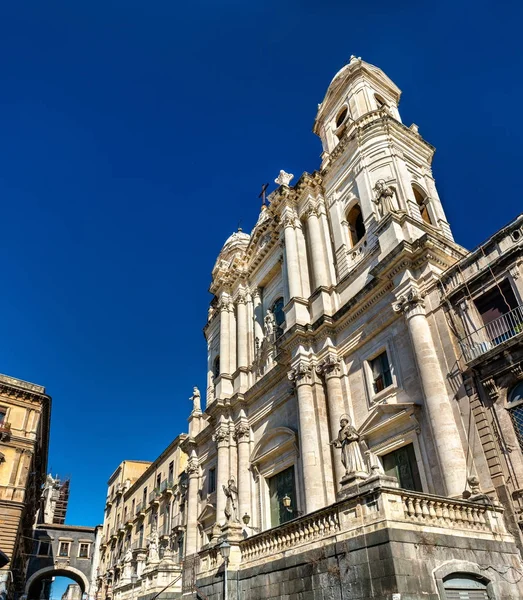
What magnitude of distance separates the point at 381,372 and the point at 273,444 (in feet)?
22.4

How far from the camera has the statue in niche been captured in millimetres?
19781

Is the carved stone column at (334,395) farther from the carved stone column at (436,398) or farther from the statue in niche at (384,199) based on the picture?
the statue in niche at (384,199)

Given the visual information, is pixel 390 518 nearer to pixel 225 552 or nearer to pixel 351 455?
pixel 351 455

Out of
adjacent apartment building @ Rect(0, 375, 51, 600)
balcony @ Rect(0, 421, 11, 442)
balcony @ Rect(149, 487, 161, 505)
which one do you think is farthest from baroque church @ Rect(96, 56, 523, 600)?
balcony @ Rect(0, 421, 11, 442)

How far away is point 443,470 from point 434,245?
24.3ft

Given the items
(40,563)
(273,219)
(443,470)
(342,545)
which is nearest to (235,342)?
(273,219)

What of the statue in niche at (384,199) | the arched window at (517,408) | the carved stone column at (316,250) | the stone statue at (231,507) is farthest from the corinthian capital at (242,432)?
the arched window at (517,408)

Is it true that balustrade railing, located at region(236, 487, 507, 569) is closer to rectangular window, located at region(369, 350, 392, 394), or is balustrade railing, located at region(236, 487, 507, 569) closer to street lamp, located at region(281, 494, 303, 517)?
rectangular window, located at region(369, 350, 392, 394)

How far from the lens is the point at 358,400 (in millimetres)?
18219

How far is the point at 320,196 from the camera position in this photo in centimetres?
2556

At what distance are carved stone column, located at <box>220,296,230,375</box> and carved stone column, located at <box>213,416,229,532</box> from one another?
3.50m

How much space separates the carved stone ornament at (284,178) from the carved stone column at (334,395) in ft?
40.0

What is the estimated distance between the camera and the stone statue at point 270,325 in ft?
83.6

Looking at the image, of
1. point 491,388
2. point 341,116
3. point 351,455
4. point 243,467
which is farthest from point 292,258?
point 351,455
